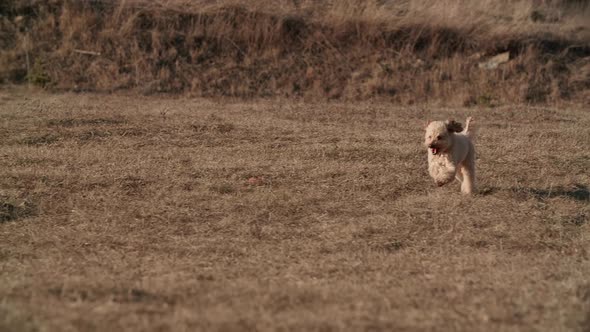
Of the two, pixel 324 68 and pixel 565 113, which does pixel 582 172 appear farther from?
pixel 324 68

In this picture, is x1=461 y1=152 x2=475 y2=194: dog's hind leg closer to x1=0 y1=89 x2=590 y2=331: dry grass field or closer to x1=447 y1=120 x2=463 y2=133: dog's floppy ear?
x1=0 y1=89 x2=590 y2=331: dry grass field

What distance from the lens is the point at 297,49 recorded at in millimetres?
14633

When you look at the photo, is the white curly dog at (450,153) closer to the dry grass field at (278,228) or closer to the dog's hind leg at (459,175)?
the dog's hind leg at (459,175)

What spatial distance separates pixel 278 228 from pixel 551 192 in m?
2.92

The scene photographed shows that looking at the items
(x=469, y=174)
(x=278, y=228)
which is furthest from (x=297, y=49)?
(x=278, y=228)

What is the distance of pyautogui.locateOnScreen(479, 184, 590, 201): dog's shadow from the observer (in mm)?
6793

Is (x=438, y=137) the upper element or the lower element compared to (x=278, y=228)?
upper

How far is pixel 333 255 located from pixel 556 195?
9.36ft

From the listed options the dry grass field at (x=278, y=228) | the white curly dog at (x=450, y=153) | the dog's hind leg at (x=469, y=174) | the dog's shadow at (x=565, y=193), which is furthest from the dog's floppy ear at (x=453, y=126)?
the dog's shadow at (x=565, y=193)

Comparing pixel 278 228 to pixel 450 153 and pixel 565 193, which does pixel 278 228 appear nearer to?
pixel 450 153

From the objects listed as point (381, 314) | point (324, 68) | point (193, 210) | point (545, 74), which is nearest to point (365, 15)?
point (324, 68)

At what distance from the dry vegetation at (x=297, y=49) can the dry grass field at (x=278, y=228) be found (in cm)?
312

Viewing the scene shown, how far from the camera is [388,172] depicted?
755 cm

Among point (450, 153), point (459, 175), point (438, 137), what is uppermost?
point (438, 137)
